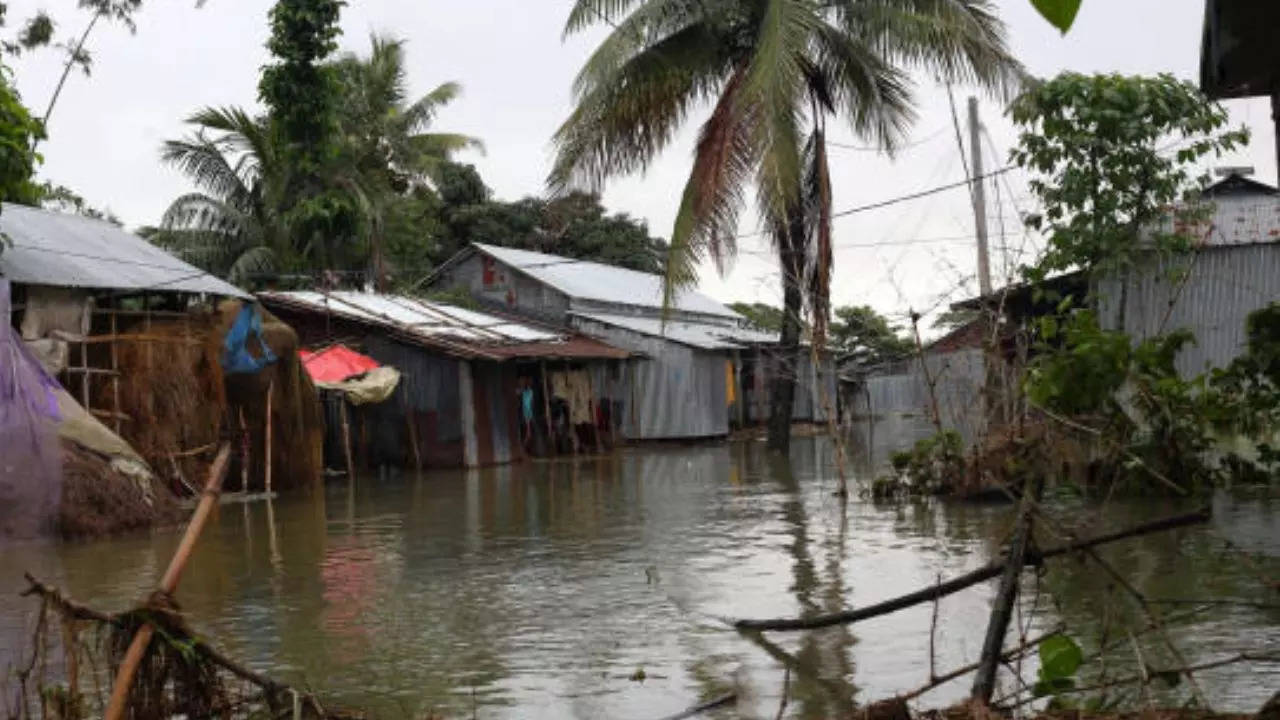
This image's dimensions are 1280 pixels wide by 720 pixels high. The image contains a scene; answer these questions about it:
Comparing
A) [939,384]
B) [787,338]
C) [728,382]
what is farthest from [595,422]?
[939,384]

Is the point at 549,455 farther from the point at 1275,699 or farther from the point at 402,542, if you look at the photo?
the point at 1275,699

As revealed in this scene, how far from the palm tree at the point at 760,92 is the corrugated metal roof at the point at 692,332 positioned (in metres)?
8.35

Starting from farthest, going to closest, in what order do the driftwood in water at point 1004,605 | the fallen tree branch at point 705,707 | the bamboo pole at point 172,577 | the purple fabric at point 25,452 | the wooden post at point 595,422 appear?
the wooden post at point 595,422, the purple fabric at point 25,452, the fallen tree branch at point 705,707, the bamboo pole at point 172,577, the driftwood in water at point 1004,605

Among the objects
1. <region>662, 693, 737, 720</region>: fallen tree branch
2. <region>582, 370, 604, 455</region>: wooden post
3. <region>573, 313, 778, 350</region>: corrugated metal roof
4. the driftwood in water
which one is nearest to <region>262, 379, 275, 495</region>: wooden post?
<region>582, 370, 604, 455</region>: wooden post

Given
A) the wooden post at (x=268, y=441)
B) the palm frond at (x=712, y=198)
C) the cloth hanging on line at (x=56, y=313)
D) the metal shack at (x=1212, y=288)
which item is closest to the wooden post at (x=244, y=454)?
the wooden post at (x=268, y=441)

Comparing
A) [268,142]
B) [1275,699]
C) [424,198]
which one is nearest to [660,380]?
[424,198]

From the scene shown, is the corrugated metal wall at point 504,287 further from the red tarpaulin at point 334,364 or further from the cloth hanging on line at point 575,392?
the red tarpaulin at point 334,364

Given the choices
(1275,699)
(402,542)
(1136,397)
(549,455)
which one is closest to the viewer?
(1275,699)

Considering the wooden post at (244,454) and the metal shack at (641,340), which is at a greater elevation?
the metal shack at (641,340)

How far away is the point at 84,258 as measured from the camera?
16.5 meters

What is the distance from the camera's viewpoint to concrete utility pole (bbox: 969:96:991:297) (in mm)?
18562

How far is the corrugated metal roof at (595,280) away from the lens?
30.4m

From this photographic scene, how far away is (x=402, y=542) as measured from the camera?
11.9 metres

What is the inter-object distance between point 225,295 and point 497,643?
12158 millimetres
